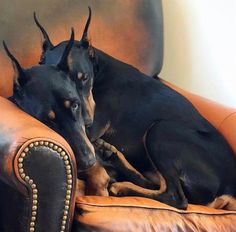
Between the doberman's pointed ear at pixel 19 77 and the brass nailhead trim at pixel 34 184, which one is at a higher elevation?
the doberman's pointed ear at pixel 19 77

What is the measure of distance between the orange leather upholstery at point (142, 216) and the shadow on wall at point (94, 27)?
2.36ft

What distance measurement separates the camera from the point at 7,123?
4.30 ft

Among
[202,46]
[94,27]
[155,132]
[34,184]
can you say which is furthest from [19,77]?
[202,46]

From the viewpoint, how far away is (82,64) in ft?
5.49

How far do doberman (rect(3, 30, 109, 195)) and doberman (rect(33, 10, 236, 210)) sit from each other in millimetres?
111

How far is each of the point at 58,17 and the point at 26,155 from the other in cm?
94

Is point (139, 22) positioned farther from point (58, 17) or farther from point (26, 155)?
point (26, 155)

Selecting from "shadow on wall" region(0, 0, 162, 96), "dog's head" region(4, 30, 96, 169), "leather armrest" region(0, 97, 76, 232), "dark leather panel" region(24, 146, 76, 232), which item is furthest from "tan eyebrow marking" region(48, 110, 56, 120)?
"shadow on wall" region(0, 0, 162, 96)

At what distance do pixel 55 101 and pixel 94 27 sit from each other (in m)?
0.71

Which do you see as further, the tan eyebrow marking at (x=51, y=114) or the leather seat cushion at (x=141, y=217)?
the tan eyebrow marking at (x=51, y=114)

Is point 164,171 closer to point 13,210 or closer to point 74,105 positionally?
point 74,105

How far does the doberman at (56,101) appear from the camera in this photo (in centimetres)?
143

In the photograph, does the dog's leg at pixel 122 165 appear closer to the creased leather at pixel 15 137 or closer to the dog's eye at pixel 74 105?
the dog's eye at pixel 74 105

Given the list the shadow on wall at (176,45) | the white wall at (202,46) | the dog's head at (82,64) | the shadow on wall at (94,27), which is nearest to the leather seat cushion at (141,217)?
the dog's head at (82,64)
